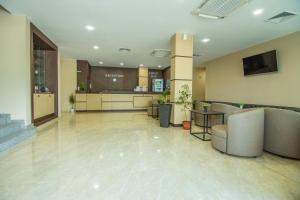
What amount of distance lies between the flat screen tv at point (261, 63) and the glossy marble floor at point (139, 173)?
11.8ft

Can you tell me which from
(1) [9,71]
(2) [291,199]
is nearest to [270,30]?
(2) [291,199]

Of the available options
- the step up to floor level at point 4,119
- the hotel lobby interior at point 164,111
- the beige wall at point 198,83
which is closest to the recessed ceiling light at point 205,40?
the hotel lobby interior at point 164,111

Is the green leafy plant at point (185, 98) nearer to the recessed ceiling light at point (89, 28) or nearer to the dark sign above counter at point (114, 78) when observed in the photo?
the recessed ceiling light at point (89, 28)

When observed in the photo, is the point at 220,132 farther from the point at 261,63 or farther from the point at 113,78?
the point at 113,78

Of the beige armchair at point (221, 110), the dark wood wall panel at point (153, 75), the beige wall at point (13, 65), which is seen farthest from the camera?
the dark wood wall panel at point (153, 75)

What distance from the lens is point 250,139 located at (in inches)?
115

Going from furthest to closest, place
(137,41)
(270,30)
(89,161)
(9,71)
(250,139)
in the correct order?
(137,41) → (270,30) → (9,71) → (250,139) → (89,161)

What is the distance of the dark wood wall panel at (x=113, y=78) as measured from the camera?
465 inches

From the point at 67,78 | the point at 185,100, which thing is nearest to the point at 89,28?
the point at 185,100

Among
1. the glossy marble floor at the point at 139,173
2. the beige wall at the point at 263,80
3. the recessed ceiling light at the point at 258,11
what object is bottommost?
the glossy marble floor at the point at 139,173

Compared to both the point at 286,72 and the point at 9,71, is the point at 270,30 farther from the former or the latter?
the point at 9,71

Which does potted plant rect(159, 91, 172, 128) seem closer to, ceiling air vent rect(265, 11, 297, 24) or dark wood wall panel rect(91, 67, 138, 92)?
ceiling air vent rect(265, 11, 297, 24)

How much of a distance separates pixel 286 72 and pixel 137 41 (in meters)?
4.90

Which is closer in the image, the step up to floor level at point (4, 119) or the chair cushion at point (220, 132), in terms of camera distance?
the chair cushion at point (220, 132)
